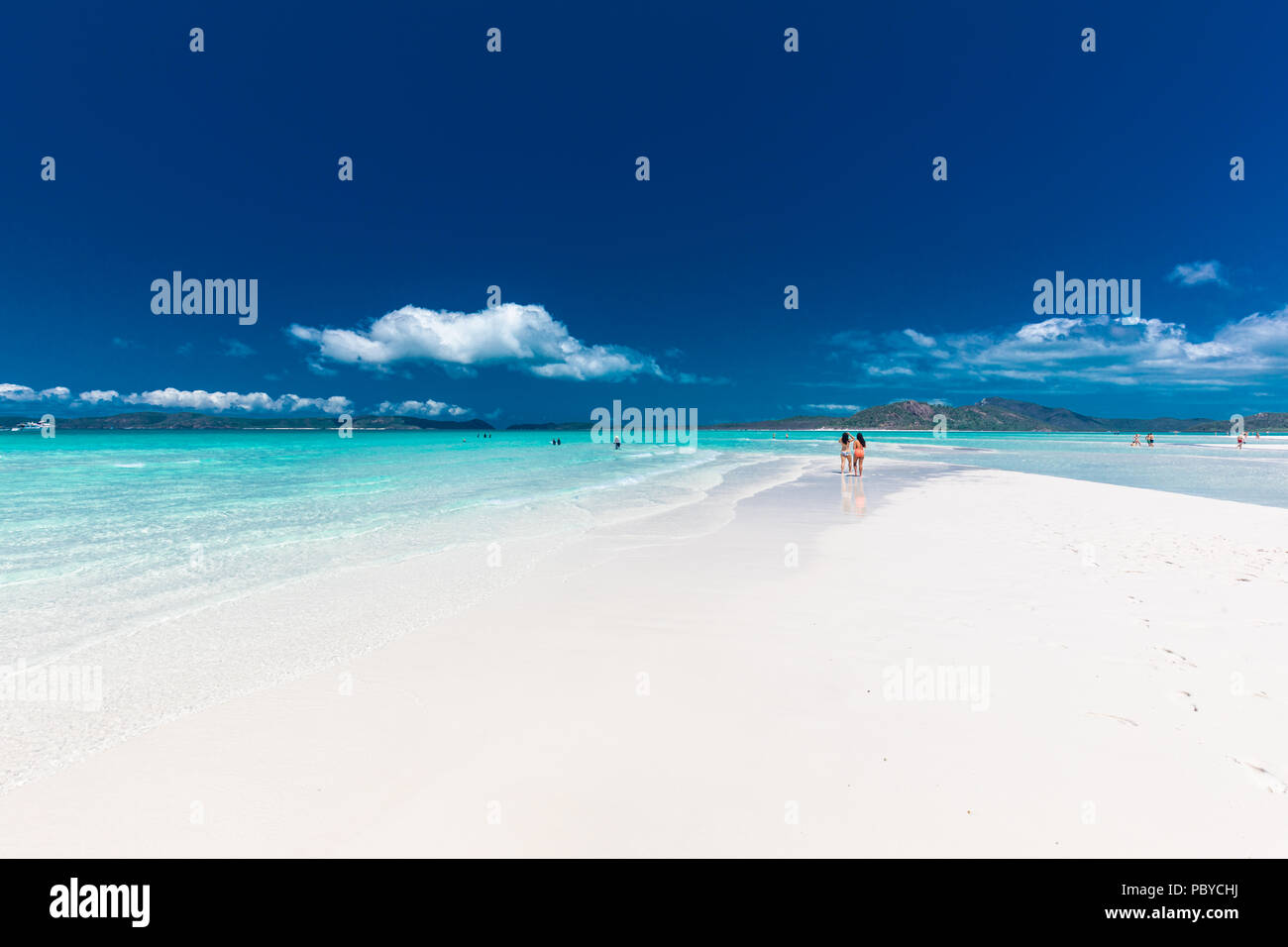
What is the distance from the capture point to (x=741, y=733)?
4531mm

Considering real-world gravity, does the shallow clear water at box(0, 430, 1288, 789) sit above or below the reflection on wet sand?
below

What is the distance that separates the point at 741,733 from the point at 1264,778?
3568 mm

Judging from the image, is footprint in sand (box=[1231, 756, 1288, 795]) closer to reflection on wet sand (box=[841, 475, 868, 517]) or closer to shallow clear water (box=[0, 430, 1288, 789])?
shallow clear water (box=[0, 430, 1288, 789])

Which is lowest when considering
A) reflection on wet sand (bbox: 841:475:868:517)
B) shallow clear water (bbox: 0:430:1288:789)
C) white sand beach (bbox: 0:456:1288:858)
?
white sand beach (bbox: 0:456:1288:858)

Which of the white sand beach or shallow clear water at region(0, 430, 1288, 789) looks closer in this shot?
the white sand beach

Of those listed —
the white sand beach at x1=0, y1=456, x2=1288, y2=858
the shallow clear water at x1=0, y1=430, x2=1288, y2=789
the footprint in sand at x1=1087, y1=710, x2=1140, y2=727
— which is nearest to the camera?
the white sand beach at x1=0, y1=456, x2=1288, y2=858

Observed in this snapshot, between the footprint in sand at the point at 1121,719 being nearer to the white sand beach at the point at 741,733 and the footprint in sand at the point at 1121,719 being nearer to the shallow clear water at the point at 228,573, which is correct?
the white sand beach at the point at 741,733

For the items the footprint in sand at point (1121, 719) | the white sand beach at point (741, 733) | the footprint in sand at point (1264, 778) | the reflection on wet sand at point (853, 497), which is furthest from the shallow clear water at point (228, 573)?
the footprint in sand at point (1264, 778)

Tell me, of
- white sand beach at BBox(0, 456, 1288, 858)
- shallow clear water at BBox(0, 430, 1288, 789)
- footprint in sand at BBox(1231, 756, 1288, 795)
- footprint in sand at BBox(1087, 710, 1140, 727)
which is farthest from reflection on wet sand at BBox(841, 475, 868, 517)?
footprint in sand at BBox(1231, 756, 1288, 795)

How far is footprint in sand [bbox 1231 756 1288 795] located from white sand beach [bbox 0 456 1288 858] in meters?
0.02

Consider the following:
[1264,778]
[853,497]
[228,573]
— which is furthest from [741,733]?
[853,497]

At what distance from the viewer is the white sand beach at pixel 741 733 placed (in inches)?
134

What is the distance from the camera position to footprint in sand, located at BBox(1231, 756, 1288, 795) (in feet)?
12.0

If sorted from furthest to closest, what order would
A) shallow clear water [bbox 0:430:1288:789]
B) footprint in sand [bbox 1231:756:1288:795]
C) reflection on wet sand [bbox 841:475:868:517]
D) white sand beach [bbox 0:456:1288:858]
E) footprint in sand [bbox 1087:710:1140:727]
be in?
reflection on wet sand [bbox 841:475:868:517], shallow clear water [bbox 0:430:1288:789], footprint in sand [bbox 1087:710:1140:727], footprint in sand [bbox 1231:756:1288:795], white sand beach [bbox 0:456:1288:858]
